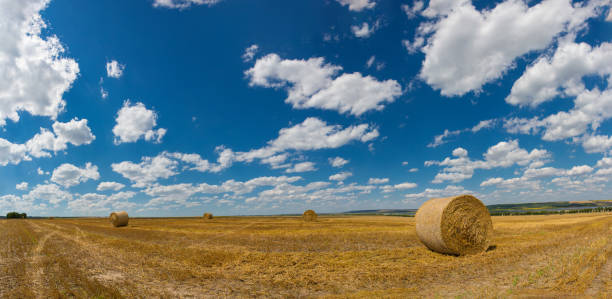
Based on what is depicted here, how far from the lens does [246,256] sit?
1164cm

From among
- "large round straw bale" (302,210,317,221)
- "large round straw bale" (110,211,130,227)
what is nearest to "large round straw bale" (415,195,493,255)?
"large round straw bale" (302,210,317,221)

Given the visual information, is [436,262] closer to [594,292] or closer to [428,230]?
[428,230]

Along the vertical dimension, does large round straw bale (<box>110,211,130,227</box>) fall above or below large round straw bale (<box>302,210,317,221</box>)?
above

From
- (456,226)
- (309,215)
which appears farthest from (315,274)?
(309,215)

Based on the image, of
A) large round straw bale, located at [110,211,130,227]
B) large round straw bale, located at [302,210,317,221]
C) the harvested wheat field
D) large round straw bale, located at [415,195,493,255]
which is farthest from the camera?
large round straw bale, located at [302,210,317,221]

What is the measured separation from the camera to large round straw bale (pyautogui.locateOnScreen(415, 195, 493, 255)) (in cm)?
1188

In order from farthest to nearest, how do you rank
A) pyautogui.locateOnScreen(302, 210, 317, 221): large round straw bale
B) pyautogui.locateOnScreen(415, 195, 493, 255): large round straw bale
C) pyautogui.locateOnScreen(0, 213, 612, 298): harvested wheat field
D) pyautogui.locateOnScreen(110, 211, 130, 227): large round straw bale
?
pyautogui.locateOnScreen(302, 210, 317, 221): large round straw bale → pyautogui.locateOnScreen(110, 211, 130, 227): large round straw bale → pyautogui.locateOnScreen(415, 195, 493, 255): large round straw bale → pyautogui.locateOnScreen(0, 213, 612, 298): harvested wheat field

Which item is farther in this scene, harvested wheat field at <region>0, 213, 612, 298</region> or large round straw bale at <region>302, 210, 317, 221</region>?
large round straw bale at <region>302, 210, 317, 221</region>

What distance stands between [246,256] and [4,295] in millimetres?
6858

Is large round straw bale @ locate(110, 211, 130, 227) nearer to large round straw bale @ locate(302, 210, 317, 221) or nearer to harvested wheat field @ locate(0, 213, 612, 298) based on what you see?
large round straw bale @ locate(302, 210, 317, 221)

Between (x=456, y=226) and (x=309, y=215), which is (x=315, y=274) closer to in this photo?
(x=456, y=226)

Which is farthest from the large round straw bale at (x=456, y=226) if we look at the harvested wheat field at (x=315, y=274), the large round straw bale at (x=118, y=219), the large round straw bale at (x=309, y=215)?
the large round straw bale at (x=118, y=219)

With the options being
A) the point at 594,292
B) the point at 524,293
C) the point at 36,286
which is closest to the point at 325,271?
the point at 524,293

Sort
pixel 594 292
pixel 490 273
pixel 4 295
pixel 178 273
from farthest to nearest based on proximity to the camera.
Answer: pixel 178 273, pixel 490 273, pixel 4 295, pixel 594 292
